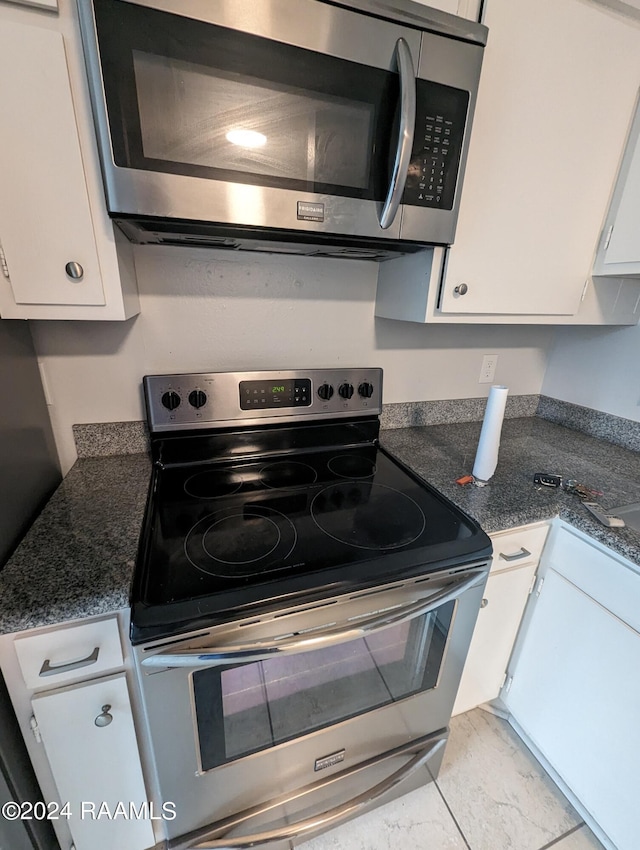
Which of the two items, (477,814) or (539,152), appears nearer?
(539,152)

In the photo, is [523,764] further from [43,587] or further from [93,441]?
[93,441]

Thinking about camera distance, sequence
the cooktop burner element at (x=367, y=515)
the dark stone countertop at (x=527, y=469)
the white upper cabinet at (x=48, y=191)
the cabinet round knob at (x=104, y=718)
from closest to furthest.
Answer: the white upper cabinet at (x=48, y=191) < the cabinet round knob at (x=104, y=718) < the cooktop burner element at (x=367, y=515) < the dark stone countertop at (x=527, y=469)

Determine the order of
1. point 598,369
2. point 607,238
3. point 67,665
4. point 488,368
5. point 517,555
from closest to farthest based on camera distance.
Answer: point 67,665
point 517,555
point 607,238
point 598,369
point 488,368

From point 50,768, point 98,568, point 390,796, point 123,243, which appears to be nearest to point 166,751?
point 50,768

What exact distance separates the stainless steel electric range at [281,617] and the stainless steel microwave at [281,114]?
1.63 ft

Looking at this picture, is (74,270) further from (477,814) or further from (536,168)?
(477,814)

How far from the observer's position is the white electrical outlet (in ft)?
5.32

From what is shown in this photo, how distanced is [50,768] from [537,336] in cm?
211

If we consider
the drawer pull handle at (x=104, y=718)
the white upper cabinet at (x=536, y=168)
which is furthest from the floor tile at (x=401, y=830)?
the white upper cabinet at (x=536, y=168)

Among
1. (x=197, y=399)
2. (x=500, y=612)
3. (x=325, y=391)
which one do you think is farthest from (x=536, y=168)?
(x=500, y=612)

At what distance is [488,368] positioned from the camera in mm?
1638

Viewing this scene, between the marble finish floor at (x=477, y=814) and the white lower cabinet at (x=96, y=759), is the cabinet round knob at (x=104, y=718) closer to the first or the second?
the white lower cabinet at (x=96, y=759)

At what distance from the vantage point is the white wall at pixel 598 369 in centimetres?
143

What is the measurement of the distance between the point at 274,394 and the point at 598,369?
4.42 ft
